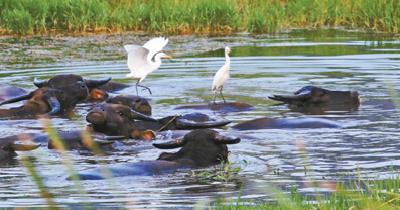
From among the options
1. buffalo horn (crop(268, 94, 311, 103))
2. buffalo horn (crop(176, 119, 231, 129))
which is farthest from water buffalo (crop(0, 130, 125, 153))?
buffalo horn (crop(268, 94, 311, 103))

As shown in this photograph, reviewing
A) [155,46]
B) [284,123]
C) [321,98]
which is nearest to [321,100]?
[321,98]

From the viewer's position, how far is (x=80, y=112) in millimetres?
11562

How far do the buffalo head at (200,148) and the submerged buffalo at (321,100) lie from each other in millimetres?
3088

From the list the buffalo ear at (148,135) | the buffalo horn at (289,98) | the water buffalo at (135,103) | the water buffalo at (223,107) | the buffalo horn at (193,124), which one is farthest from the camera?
the water buffalo at (223,107)

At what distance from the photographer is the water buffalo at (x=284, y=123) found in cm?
973

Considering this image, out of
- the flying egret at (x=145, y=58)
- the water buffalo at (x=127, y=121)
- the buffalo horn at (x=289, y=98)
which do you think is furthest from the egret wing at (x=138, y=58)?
the water buffalo at (x=127, y=121)

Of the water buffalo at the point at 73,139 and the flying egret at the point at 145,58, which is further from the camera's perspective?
the flying egret at the point at 145,58

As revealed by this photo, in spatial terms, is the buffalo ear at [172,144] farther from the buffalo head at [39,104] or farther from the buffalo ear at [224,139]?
the buffalo head at [39,104]

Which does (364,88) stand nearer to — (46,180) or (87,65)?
(87,65)

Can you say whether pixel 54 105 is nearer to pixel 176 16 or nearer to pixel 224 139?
pixel 224 139

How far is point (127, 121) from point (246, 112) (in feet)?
6.42

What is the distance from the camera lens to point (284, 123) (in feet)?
32.1

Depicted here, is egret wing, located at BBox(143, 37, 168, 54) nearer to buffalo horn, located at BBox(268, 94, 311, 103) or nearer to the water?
the water

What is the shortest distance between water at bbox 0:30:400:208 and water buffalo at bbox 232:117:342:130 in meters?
0.15
